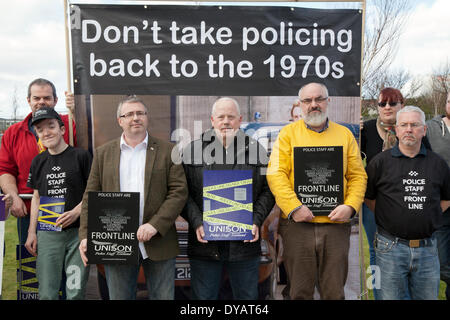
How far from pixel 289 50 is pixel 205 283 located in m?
2.31

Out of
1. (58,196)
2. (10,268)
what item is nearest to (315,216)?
(58,196)

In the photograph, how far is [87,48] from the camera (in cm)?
377

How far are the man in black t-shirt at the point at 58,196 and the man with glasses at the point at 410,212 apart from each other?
252cm

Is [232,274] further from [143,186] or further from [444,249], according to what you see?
[444,249]

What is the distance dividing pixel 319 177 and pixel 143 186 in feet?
4.65

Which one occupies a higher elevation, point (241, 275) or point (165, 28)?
point (165, 28)

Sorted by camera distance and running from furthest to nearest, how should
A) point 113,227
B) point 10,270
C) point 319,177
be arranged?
point 10,270
point 319,177
point 113,227

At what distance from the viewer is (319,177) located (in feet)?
10.5

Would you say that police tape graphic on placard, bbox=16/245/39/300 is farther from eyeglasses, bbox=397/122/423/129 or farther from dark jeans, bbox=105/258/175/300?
eyeglasses, bbox=397/122/423/129

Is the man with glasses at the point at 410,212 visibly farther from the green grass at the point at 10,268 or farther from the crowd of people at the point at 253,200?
the green grass at the point at 10,268

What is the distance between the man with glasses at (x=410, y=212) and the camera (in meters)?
3.12

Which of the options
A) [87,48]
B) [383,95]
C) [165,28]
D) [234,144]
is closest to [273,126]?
[234,144]

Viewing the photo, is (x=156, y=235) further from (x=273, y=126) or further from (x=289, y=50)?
(x=289, y=50)

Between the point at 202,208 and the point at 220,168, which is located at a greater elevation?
the point at 220,168
